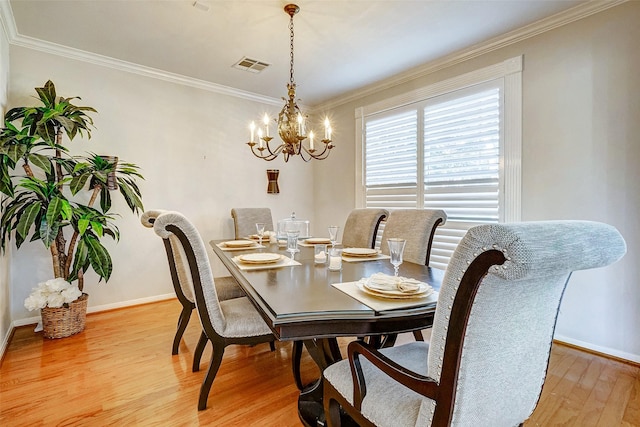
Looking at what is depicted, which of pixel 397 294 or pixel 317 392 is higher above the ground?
pixel 397 294

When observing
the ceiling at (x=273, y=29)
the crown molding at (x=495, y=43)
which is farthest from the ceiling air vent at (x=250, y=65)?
the crown molding at (x=495, y=43)

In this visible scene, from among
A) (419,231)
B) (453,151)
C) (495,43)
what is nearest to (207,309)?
(419,231)

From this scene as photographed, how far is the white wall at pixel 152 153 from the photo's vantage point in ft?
9.48

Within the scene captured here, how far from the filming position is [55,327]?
101 inches

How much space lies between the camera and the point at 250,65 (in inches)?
131

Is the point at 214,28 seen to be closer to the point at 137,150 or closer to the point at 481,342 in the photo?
the point at 137,150

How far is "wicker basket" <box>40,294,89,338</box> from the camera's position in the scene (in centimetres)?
255

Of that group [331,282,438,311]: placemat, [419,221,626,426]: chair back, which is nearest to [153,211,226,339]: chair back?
[331,282,438,311]: placemat

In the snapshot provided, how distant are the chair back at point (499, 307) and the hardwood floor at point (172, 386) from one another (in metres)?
1.05

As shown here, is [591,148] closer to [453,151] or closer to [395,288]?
[453,151]

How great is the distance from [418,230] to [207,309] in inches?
56.8

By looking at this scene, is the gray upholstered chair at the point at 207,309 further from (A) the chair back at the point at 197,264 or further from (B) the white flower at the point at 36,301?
(B) the white flower at the point at 36,301

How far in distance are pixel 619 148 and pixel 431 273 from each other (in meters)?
1.78

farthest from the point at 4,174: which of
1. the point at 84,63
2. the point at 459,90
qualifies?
Result: the point at 459,90
